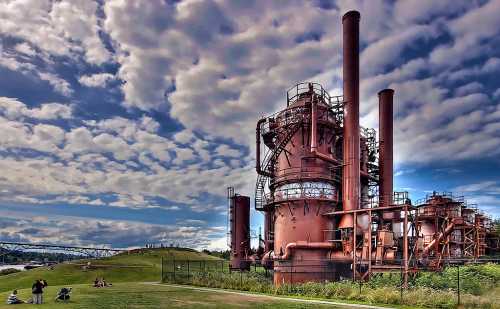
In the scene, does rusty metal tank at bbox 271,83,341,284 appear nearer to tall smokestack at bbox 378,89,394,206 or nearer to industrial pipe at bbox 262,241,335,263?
industrial pipe at bbox 262,241,335,263

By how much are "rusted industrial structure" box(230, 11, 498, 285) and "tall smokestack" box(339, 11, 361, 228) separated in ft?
0.33

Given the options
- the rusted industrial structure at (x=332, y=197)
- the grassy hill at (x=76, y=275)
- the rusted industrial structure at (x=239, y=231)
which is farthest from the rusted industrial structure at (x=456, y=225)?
the grassy hill at (x=76, y=275)

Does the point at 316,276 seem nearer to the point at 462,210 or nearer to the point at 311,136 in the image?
the point at 311,136

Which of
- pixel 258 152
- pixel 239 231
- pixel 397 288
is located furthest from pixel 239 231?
pixel 397 288

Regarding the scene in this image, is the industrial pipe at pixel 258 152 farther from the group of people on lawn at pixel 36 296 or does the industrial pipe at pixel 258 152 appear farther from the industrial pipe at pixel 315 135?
the group of people on lawn at pixel 36 296

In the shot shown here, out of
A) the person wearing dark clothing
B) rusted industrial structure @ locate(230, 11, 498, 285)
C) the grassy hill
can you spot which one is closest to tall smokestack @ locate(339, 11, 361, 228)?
rusted industrial structure @ locate(230, 11, 498, 285)

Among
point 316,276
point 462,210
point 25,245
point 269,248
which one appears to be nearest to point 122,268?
point 269,248

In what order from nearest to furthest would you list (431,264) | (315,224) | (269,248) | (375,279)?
(375,279), (431,264), (315,224), (269,248)

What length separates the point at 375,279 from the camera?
32.7m

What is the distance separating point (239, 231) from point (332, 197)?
16.5 meters

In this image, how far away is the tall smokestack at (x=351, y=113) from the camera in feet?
133

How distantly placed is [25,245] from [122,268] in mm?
100066

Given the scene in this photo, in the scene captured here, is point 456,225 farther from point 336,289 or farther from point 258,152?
point 336,289

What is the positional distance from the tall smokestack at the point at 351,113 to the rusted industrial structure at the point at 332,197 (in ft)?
0.33
